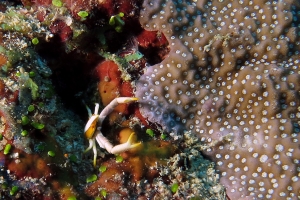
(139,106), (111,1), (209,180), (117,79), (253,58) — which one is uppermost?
(111,1)

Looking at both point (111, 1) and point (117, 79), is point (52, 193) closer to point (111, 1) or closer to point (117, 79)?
point (117, 79)

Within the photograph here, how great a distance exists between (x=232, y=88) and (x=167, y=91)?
0.85 meters

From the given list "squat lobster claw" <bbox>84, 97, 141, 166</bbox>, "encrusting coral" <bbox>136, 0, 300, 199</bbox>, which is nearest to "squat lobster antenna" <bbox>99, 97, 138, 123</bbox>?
"squat lobster claw" <bbox>84, 97, 141, 166</bbox>

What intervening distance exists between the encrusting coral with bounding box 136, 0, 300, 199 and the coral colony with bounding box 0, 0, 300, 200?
0.01 meters

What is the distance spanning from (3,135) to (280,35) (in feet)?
11.6

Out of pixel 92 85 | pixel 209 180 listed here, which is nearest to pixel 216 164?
pixel 209 180

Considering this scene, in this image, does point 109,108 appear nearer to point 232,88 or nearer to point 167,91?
point 167,91

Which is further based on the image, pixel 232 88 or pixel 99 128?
pixel 232 88

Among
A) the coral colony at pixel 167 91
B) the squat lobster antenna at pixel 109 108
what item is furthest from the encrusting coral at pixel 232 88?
the squat lobster antenna at pixel 109 108

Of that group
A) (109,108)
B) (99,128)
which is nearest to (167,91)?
(109,108)

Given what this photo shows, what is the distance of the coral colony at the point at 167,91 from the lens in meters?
3.22

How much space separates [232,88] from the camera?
148 inches

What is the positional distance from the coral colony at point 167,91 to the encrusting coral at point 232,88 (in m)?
0.01

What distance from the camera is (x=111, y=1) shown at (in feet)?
11.3
